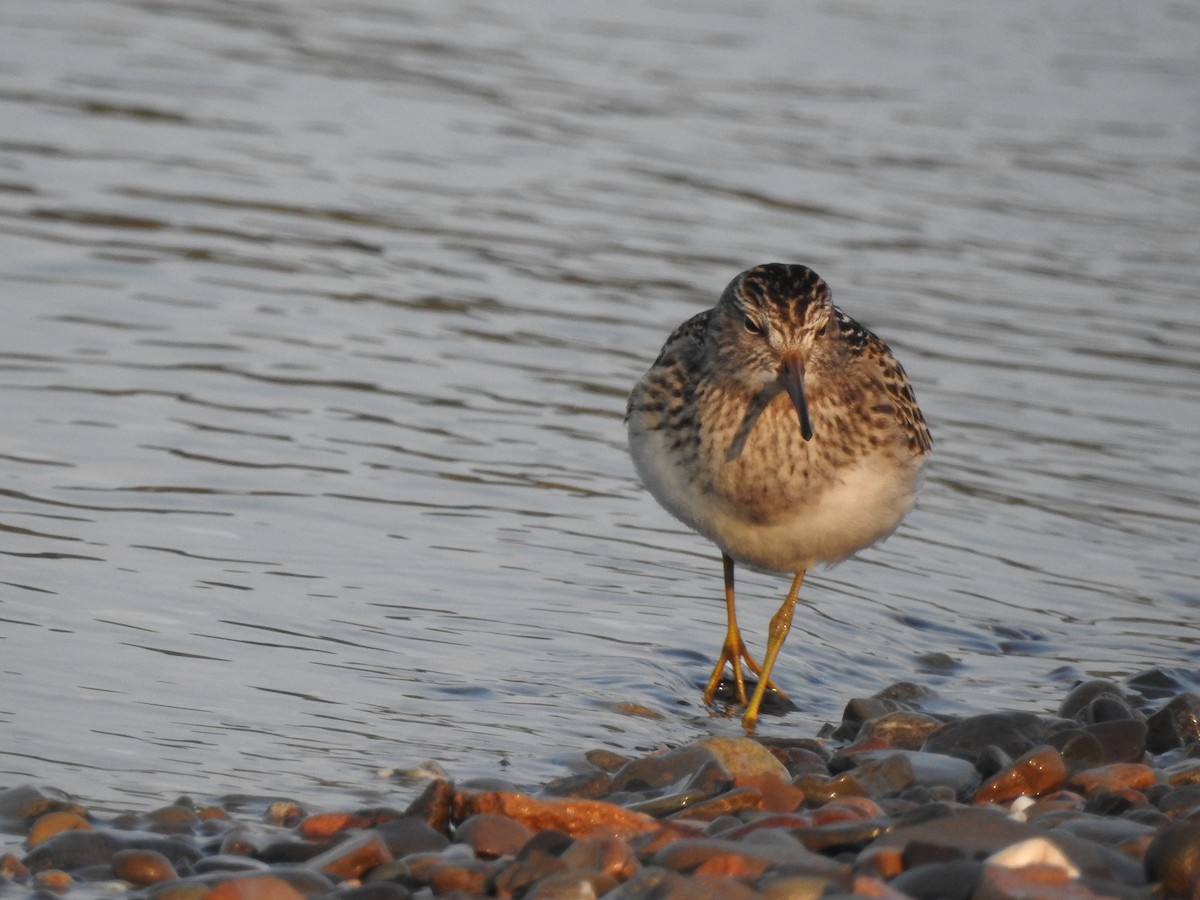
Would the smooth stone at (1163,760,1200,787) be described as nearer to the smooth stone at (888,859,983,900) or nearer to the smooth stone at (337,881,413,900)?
the smooth stone at (888,859,983,900)

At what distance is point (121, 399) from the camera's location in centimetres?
1004

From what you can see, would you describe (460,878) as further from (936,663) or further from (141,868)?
(936,663)

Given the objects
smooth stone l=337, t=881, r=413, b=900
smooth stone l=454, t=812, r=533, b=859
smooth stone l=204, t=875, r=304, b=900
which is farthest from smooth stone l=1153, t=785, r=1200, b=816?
smooth stone l=204, t=875, r=304, b=900

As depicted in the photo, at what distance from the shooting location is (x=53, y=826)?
557 centimetres

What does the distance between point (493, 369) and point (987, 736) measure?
5.08 m

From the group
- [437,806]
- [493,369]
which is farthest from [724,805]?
[493,369]

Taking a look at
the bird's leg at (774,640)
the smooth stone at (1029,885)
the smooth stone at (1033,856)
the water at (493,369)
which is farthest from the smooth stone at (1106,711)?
the smooth stone at (1029,885)

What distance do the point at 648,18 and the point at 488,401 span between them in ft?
38.1

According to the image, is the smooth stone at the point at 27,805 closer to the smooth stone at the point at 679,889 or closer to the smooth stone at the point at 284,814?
the smooth stone at the point at 284,814

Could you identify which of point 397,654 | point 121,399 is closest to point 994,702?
point 397,654

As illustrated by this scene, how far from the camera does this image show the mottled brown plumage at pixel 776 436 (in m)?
7.20

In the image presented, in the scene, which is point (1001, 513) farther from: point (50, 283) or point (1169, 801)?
point (50, 283)

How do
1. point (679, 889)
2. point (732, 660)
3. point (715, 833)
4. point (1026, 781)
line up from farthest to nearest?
1. point (732, 660)
2. point (1026, 781)
3. point (715, 833)
4. point (679, 889)

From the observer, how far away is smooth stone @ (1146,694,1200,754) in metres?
7.14
